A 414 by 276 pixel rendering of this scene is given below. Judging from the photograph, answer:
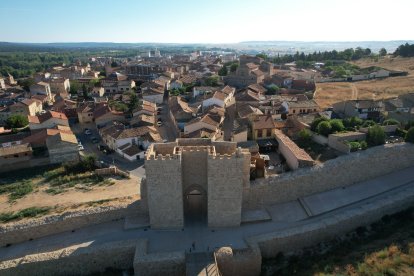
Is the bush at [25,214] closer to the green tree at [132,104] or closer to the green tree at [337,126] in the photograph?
Answer: the green tree at [132,104]

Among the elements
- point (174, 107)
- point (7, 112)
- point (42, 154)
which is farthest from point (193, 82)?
point (42, 154)

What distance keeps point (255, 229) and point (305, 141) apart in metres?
9.73

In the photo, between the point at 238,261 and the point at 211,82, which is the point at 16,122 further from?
the point at 238,261

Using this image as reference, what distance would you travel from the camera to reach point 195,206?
54.2ft

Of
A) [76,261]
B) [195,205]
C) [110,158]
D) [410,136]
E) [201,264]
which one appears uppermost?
[410,136]

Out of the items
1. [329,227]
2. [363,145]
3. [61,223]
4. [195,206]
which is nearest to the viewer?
[329,227]

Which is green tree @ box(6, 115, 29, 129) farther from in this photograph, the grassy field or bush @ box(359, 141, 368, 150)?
bush @ box(359, 141, 368, 150)

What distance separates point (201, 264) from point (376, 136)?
45.6ft

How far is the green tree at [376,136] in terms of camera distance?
1931 cm

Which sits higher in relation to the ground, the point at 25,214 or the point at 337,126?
the point at 337,126

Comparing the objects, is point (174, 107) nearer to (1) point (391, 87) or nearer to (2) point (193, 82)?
(2) point (193, 82)

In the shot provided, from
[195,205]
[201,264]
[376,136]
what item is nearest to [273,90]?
[376,136]

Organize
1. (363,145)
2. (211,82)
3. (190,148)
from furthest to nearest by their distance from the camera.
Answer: (211,82), (363,145), (190,148)

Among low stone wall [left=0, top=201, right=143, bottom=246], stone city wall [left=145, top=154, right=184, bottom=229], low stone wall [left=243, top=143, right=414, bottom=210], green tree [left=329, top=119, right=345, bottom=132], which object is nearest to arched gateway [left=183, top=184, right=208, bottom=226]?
stone city wall [left=145, top=154, right=184, bottom=229]
